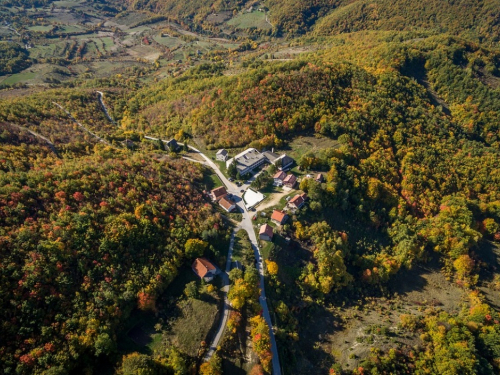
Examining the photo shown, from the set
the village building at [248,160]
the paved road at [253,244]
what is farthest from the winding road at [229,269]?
the village building at [248,160]

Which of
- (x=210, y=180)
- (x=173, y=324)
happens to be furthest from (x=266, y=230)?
(x=173, y=324)

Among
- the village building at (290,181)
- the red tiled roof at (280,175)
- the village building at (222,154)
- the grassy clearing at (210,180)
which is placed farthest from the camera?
the village building at (222,154)

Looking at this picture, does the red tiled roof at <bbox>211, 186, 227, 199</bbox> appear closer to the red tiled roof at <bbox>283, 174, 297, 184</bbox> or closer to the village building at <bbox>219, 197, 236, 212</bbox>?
the village building at <bbox>219, 197, 236, 212</bbox>

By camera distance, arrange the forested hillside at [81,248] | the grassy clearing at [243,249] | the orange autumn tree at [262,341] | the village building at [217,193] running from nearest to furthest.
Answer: the forested hillside at [81,248]
the orange autumn tree at [262,341]
the grassy clearing at [243,249]
the village building at [217,193]

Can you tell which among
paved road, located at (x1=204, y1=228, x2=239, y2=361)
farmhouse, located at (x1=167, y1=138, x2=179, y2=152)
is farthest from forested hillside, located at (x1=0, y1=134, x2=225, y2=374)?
farmhouse, located at (x1=167, y1=138, x2=179, y2=152)

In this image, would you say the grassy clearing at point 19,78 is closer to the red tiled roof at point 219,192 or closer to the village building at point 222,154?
the village building at point 222,154

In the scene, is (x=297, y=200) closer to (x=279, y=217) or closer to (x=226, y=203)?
(x=279, y=217)

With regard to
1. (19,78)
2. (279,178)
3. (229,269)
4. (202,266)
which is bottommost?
(229,269)
